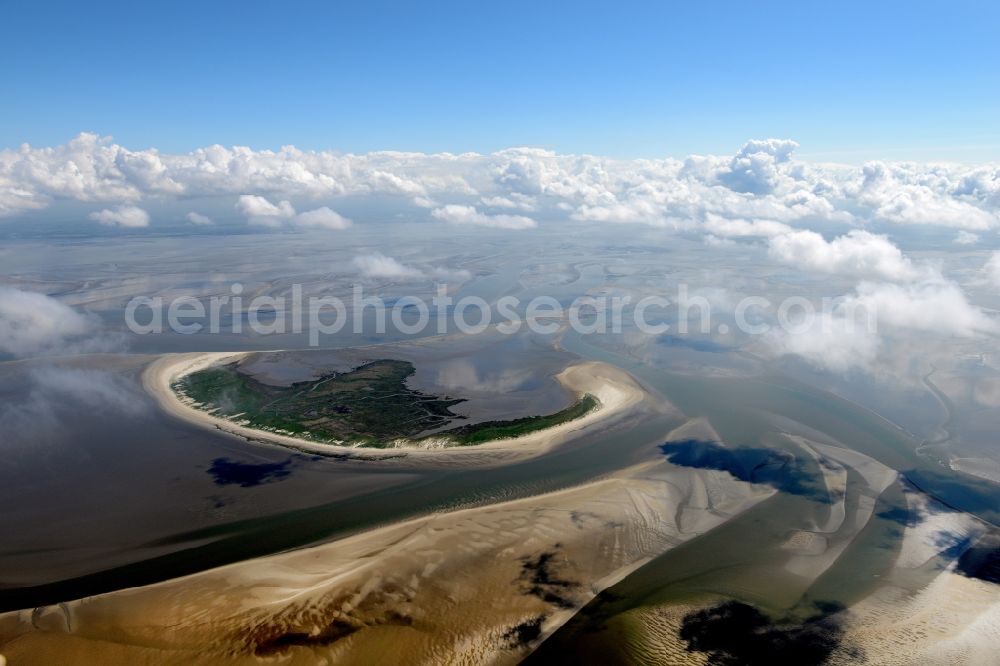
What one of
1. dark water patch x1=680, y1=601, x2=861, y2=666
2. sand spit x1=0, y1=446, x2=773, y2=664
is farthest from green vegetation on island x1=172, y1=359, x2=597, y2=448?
dark water patch x1=680, y1=601, x2=861, y2=666

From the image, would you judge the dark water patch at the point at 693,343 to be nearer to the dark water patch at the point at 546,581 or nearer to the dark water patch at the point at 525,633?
the dark water patch at the point at 546,581

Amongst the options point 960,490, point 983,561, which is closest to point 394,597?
point 983,561

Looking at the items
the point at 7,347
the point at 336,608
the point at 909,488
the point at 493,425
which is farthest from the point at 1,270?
the point at 909,488

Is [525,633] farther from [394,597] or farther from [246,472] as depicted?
[246,472]

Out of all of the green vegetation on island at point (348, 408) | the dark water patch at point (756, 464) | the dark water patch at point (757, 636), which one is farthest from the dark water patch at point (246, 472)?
the dark water patch at point (756, 464)

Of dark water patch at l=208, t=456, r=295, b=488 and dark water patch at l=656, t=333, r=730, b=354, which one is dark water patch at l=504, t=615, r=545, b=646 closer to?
dark water patch at l=208, t=456, r=295, b=488

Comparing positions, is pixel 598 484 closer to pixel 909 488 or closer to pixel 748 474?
pixel 748 474
